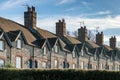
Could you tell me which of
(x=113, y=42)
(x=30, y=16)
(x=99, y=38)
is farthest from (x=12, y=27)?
(x=113, y=42)

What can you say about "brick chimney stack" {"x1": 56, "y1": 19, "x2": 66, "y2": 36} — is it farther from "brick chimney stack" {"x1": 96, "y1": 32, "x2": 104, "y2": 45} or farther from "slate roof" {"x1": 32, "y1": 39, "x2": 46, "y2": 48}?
"brick chimney stack" {"x1": 96, "y1": 32, "x2": 104, "y2": 45}

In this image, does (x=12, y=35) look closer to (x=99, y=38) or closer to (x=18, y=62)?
(x=18, y=62)

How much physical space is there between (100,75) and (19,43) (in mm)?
26598

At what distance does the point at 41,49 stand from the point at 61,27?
56.7 feet

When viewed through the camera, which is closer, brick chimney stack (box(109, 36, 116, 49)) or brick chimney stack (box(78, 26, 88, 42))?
brick chimney stack (box(78, 26, 88, 42))

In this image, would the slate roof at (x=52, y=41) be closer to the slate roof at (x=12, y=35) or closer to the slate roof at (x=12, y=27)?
the slate roof at (x=12, y=27)

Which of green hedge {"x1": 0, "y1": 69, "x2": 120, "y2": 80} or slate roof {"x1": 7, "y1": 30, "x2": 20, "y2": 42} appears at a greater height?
slate roof {"x1": 7, "y1": 30, "x2": 20, "y2": 42}

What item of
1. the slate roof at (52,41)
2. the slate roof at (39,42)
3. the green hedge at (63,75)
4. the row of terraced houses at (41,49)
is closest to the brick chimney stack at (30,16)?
the row of terraced houses at (41,49)

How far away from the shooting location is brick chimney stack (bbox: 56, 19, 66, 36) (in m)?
74.9

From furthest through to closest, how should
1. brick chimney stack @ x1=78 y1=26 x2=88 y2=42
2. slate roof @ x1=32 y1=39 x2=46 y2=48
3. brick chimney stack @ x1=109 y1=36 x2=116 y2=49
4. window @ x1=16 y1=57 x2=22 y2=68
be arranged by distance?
brick chimney stack @ x1=109 y1=36 x2=116 y2=49 → brick chimney stack @ x1=78 y1=26 x2=88 y2=42 → slate roof @ x1=32 y1=39 x2=46 y2=48 → window @ x1=16 y1=57 x2=22 y2=68

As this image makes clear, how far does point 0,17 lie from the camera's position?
5841 centimetres

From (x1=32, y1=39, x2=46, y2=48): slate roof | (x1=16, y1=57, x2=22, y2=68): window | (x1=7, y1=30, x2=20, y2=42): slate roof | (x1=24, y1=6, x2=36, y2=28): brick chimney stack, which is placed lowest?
(x1=16, y1=57, x2=22, y2=68): window

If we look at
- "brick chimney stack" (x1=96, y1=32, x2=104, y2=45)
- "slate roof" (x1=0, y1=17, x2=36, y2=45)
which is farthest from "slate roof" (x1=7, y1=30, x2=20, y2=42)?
"brick chimney stack" (x1=96, y1=32, x2=104, y2=45)

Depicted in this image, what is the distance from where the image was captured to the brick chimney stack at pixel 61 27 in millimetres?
74938
